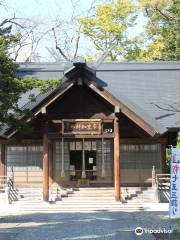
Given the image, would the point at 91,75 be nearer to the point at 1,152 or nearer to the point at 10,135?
the point at 10,135

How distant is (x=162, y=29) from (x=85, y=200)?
903 inches

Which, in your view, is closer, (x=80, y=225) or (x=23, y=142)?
(x=80, y=225)

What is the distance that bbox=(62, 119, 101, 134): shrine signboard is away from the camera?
21828mm

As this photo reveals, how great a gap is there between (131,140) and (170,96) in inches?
165

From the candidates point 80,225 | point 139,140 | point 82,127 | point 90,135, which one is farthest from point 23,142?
point 80,225

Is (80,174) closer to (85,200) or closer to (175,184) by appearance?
(85,200)

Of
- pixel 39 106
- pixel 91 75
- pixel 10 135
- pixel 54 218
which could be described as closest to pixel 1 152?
pixel 10 135

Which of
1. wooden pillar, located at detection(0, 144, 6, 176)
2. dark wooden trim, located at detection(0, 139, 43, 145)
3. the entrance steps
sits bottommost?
the entrance steps

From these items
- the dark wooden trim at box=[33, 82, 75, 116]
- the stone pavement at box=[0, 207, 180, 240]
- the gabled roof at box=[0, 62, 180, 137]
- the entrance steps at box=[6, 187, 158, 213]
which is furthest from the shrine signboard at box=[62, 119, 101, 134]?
the stone pavement at box=[0, 207, 180, 240]

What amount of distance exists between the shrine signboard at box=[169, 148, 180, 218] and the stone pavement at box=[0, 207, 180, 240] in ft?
2.99

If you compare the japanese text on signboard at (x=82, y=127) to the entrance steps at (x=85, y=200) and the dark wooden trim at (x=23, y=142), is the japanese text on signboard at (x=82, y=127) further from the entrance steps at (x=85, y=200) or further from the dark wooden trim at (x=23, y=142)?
the entrance steps at (x=85, y=200)

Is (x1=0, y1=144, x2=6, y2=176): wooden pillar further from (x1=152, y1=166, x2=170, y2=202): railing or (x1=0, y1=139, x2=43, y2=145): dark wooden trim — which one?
(x1=152, y1=166, x2=170, y2=202): railing

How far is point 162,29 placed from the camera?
40.3 metres

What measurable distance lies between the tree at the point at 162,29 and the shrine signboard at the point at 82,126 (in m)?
15.5
